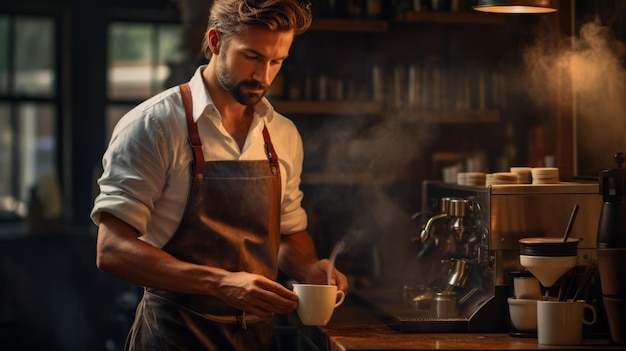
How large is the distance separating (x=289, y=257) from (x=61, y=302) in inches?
150

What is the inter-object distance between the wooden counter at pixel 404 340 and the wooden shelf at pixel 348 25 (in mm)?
1880

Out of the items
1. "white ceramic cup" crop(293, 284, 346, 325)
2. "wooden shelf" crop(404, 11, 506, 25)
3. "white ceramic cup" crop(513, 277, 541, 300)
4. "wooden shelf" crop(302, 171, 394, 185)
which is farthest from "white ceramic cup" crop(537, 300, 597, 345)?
"wooden shelf" crop(404, 11, 506, 25)

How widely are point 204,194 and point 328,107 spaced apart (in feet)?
6.14

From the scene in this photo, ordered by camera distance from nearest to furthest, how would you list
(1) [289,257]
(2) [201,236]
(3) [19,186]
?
(2) [201,236]
(1) [289,257]
(3) [19,186]

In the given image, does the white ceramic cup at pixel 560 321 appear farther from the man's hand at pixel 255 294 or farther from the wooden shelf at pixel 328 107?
the wooden shelf at pixel 328 107

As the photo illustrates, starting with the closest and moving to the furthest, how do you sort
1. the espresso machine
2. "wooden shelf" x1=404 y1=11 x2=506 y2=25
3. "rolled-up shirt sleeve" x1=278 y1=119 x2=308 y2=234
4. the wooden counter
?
the wooden counter < the espresso machine < "rolled-up shirt sleeve" x1=278 y1=119 x2=308 y2=234 < "wooden shelf" x1=404 y1=11 x2=506 y2=25

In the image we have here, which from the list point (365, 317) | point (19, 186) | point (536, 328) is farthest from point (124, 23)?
point (536, 328)

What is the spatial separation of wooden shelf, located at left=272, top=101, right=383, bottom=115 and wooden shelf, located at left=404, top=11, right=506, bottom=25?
1.42 feet

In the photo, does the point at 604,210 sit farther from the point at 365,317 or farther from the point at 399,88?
the point at 399,88

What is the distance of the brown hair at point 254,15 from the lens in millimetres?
2658

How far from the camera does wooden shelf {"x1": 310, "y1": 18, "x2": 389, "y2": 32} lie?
4473mm

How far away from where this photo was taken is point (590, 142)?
3.25m

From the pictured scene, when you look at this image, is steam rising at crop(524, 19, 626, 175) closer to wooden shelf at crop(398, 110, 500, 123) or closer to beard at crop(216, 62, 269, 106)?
wooden shelf at crop(398, 110, 500, 123)

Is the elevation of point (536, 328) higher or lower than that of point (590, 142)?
lower
